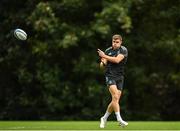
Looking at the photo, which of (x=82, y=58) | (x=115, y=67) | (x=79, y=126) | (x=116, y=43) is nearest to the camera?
(x=116, y=43)

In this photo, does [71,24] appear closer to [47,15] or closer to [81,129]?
Result: [47,15]

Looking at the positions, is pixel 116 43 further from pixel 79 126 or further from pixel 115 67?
pixel 79 126

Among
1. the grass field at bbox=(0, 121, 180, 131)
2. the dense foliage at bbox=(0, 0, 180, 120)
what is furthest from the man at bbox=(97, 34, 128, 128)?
the dense foliage at bbox=(0, 0, 180, 120)

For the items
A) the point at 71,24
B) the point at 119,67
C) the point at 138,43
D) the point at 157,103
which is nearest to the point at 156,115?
the point at 157,103

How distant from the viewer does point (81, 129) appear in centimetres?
1487

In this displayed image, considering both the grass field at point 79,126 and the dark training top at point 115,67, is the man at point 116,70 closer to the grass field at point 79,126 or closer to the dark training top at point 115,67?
the dark training top at point 115,67

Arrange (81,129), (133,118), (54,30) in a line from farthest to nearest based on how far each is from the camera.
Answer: (133,118), (54,30), (81,129)

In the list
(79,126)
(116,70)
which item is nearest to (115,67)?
(116,70)

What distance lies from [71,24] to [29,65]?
3.14 metres

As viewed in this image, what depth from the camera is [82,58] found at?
99.3 feet

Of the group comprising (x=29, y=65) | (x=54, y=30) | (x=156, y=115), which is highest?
(x=54, y=30)

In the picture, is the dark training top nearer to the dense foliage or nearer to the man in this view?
the man

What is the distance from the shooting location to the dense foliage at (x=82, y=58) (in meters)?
29.5

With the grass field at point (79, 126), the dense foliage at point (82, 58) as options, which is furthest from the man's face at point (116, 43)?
the dense foliage at point (82, 58)
